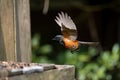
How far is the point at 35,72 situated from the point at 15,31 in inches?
25.1

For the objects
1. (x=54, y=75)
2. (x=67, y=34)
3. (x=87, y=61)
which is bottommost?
(x=87, y=61)

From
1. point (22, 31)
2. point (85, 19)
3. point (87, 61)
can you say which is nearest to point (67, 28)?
point (22, 31)

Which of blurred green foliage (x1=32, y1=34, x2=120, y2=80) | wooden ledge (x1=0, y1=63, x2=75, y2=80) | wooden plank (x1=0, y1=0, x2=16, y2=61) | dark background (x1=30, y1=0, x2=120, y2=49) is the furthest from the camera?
dark background (x1=30, y1=0, x2=120, y2=49)

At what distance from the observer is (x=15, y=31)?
8.11 feet

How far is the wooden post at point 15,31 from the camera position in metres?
2.44

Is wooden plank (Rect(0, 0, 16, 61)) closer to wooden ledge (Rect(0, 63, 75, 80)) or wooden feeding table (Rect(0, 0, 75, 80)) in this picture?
wooden feeding table (Rect(0, 0, 75, 80))

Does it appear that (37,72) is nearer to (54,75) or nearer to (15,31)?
(54,75)

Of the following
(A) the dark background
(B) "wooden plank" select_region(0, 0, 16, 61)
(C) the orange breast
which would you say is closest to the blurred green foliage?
(A) the dark background

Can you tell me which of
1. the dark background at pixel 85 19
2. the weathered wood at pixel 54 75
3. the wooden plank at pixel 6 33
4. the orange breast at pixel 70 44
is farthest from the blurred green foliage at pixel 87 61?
the weathered wood at pixel 54 75

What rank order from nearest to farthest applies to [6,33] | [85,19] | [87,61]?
1. [6,33]
2. [87,61]
3. [85,19]

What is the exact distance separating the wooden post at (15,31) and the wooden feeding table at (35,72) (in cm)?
45

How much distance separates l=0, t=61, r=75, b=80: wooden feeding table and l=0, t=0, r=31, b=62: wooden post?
17.8 inches

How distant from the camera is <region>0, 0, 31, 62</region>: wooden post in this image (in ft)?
8.00

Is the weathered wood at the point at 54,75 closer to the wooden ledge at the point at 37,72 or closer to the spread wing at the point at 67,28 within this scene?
the wooden ledge at the point at 37,72
